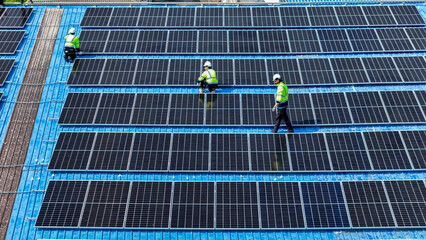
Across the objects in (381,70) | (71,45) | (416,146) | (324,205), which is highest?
(71,45)

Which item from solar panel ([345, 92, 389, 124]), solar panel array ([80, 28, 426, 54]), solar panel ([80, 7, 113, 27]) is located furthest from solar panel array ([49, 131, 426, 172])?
solar panel ([80, 7, 113, 27])

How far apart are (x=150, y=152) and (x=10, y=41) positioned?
520 inches

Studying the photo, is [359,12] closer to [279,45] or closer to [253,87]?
[279,45]

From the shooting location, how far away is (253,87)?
658 inches

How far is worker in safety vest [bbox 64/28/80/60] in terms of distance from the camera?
17.5 m

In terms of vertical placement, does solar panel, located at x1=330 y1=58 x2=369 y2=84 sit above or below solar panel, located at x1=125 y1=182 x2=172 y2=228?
above

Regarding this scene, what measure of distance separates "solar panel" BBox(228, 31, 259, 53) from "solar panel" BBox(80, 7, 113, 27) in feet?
29.4

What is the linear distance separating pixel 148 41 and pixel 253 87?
305 inches

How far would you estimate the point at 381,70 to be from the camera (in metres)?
17.1

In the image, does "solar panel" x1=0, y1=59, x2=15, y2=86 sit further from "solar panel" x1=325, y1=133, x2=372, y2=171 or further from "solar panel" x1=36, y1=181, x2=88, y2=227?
"solar panel" x1=325, y1=133, x2=372, y2=171

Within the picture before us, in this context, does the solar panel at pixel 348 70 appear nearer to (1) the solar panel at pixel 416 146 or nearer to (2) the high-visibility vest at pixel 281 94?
(1) the solar panel at pixel 416 146

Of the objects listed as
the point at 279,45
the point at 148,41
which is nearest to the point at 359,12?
the point at 279,45

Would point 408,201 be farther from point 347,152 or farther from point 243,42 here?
point 243,42

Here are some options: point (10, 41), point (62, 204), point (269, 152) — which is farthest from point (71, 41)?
point (269, 152)
